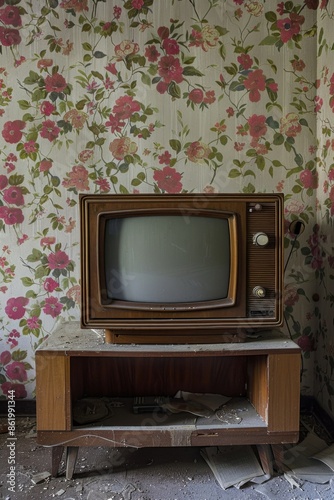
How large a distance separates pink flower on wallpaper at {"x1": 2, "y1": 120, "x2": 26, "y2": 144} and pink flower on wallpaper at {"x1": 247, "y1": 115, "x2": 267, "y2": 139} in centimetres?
88

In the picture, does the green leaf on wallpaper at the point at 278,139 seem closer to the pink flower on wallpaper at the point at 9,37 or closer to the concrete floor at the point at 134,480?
the pink flower on wallpaper at the point at 9,37

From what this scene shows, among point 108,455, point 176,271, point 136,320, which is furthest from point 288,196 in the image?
point 108,455

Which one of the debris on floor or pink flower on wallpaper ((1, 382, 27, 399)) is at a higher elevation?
pink flower on wallpaper ((1, 382, 27, 399))

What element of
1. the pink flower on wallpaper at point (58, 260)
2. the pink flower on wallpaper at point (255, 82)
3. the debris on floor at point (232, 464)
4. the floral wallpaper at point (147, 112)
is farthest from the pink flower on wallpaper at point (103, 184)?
the debris on floor at point (232, 464)

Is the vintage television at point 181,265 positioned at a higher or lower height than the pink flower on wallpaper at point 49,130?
lower

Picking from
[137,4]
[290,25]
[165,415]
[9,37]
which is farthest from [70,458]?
[290,25]

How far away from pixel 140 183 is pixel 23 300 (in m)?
0.66

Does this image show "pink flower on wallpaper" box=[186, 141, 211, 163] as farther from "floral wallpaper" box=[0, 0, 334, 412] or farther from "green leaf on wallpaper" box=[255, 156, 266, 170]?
"green leaf on wallpaper" box=[255, 156, 266, 170]

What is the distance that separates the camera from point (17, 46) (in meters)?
1.66

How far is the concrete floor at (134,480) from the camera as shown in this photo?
1274mm

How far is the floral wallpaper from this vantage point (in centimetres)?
166

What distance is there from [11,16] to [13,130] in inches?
17.2

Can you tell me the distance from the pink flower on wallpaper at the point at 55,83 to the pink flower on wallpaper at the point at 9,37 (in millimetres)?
184

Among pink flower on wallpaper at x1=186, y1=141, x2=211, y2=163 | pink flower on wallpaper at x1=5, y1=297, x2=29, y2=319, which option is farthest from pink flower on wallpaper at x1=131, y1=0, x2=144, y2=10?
pink flower on wallpaper at x1=5, y1=297, x2=29, y2=319
